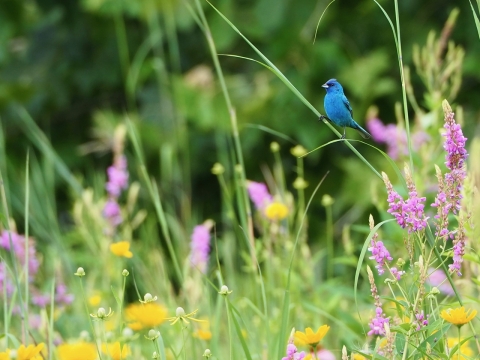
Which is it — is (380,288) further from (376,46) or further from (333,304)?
(376,46)

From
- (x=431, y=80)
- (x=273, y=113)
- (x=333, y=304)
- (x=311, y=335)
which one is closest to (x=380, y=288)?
(x=333, y=304)

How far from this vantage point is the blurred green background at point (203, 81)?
4191 millimetres

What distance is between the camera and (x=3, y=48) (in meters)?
4.83

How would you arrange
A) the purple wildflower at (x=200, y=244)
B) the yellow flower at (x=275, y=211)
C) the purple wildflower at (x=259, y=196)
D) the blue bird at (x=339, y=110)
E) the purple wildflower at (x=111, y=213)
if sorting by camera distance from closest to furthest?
the blue bird at (x=339, y=110), the yellow flower at (x=275, y=211), the purple wildflower at (x=259, y=196), the purple wildflower at (x=200, y=244), the purple wildflower at (x=111, y=213)

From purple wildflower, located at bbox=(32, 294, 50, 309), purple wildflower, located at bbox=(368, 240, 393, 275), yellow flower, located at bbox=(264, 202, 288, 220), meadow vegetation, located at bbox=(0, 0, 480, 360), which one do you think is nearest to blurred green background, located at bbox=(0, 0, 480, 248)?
meadow vegetation, located at bbox=(0, 0, 480, 360)

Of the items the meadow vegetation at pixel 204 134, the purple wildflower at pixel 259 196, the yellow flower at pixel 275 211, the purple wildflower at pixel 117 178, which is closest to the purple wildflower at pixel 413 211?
the meadow vegetation at pixel 204 134

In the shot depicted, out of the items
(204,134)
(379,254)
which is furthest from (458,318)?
(204,134)

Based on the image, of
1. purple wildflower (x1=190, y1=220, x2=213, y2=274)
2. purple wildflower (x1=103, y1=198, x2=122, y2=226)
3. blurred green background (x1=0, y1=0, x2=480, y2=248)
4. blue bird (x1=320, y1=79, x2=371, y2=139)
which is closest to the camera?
blue bird (x1=320, y1=79, x2=371, y2=139)

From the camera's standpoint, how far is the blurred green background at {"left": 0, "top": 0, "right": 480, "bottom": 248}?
13.8 feet

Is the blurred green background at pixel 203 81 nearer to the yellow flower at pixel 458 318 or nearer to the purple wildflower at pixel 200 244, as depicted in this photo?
the purple wildflower at pixel 200 244

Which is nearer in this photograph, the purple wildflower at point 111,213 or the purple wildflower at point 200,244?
the purple wildflower at point 200,244

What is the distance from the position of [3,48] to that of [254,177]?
1.91 metres

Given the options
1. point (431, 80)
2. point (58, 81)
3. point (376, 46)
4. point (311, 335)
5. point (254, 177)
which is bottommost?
point (254, 177)

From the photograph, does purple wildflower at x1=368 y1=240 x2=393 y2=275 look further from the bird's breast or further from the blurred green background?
the blurred green background
